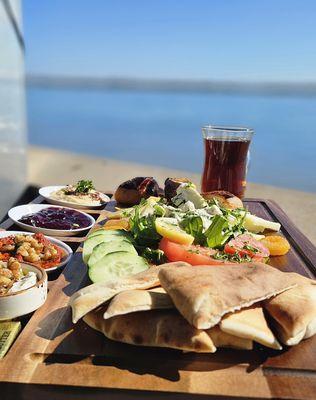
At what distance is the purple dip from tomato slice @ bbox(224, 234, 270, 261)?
103 cm

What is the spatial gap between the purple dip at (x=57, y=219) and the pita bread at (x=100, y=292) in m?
1.24

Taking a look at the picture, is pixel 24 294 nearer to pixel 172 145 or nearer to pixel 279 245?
pixel 279 245

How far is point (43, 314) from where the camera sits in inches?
64.9

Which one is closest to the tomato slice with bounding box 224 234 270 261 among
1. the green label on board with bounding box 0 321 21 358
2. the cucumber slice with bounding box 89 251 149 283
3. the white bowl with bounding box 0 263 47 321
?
the cucumber slice with bounding box 89 251 149 283

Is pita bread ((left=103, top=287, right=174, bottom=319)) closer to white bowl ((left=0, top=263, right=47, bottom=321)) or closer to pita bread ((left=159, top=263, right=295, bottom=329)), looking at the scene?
pita bread ((left=159, top=263, right=295, bottom=329))

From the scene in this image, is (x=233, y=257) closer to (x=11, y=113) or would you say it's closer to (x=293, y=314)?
(x=293, y=314)

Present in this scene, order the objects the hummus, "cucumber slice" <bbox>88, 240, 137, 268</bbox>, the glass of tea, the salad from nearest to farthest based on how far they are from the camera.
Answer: "cucumber slice" <bbox>88, 240, 137, 268</bbox>
the salad
the glass of tea
the hummus

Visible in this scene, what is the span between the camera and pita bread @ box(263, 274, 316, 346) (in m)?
1.42

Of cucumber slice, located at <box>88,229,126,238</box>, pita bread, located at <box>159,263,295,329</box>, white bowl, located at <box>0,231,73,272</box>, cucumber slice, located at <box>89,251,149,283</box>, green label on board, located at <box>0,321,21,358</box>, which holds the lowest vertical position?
white bowl, located at <box>0,231,73,272</box>

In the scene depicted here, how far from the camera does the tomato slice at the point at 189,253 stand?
2.01 m

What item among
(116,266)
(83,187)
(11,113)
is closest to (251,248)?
Answer: (116,266)

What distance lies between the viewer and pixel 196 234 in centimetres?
224

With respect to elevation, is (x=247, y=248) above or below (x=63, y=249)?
above

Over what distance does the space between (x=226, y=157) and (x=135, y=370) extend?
216 cm
